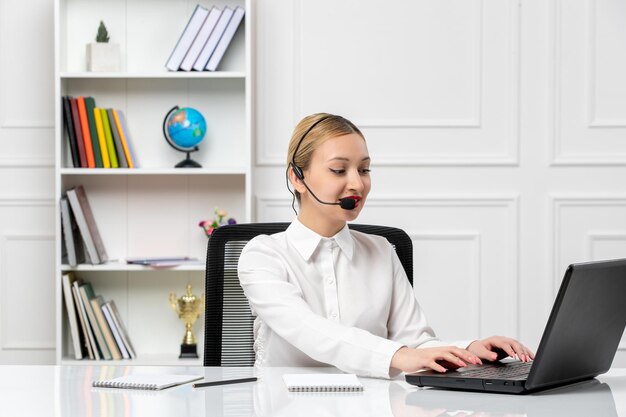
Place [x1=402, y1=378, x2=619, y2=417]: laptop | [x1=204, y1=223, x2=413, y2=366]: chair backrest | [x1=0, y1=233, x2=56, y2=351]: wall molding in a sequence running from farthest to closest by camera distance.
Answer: [x1=0, y1=233, x2=56, y2=351]: wall molding → [x1=204, y1=223, x2=413, y2=366]: chair backrest → [x1=402, y1=378, x2=619, y2=417]: laptop

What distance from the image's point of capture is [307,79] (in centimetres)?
325

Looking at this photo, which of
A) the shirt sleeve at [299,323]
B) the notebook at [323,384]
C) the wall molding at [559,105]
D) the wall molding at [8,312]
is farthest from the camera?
the wall molding at [8,312]

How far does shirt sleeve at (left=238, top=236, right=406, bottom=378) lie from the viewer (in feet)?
4.48

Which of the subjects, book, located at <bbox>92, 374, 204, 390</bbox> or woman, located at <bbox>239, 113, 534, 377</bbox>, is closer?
book, located at <bbox>92, 374, 204, 390</bbox>

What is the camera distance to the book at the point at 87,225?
312cm

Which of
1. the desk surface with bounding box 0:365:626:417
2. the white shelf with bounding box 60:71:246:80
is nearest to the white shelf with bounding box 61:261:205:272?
the white shelf with bounding box 60:71:246:80

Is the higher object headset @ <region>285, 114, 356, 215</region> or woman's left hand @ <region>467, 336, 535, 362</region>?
headset @ <region>285, 114, 356, 215</region>

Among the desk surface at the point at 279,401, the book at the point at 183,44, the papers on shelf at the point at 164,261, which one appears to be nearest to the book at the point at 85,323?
the papers on shelf at the point at 164,261

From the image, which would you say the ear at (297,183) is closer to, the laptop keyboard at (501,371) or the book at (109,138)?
the laptop keyboard at (501,371)

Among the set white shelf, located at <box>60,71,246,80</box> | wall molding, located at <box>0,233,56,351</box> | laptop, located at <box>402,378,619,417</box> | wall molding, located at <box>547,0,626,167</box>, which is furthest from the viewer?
wall molding, located at <box>0,233,56,351</box>

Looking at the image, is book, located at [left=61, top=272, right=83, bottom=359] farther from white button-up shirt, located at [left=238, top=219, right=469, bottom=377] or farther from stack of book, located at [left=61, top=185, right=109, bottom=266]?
white button-up shirt, located at [left=238, top=219, right=469, bottom=377]

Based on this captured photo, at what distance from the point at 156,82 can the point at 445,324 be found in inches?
56.8

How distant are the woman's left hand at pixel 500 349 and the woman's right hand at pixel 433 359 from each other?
81 millimetres

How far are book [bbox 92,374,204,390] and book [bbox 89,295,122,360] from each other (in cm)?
189
